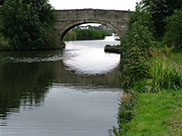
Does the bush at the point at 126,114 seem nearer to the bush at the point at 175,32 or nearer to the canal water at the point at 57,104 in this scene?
the canal water at the point at 57,104

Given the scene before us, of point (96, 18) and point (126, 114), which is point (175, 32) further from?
point (96, 18)

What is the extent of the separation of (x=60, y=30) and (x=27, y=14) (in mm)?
6511

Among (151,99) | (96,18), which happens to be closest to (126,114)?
(151,99)

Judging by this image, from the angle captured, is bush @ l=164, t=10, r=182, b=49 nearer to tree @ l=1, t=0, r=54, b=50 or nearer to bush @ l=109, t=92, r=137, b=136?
bush @ l=109, t=92, r=137, b=136

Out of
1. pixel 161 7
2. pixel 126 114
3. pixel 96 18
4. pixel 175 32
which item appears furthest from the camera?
pixel 96 18

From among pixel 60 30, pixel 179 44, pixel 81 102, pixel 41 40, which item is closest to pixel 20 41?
pixel 41 40

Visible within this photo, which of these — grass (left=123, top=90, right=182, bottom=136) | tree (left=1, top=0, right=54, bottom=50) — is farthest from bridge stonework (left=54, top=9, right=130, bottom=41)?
grass (left=123, top=90, right=182, bottom=136)

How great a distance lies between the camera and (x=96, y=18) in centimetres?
3516

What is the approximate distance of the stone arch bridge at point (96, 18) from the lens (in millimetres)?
34625

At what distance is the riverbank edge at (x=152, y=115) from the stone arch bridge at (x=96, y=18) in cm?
2704

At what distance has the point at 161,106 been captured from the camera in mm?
6863

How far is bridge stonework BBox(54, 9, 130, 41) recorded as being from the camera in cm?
3462

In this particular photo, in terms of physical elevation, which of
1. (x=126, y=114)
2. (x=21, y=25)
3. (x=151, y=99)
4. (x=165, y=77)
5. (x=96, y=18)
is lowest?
(x=126, y=114)

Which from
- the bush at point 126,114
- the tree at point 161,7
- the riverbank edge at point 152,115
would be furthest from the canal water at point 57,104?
the tree at point 161,7
